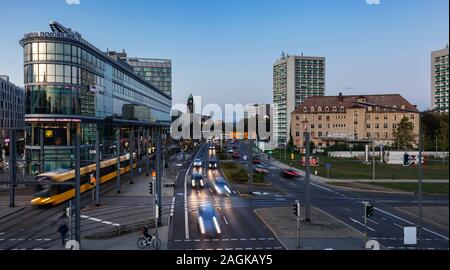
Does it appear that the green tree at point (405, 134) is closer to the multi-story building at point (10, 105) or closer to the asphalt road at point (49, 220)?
the asphalt road at point (49, 220)

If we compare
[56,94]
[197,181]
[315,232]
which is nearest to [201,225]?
[315,232]

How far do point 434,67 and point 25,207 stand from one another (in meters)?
34.5

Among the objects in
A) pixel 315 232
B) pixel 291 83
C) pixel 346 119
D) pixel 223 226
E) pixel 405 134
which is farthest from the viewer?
pixel 346 119

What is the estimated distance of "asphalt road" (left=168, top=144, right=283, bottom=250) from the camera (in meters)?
21.0

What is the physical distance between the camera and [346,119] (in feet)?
319

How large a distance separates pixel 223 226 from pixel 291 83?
67.4m

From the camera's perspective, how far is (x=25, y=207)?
1319 inches

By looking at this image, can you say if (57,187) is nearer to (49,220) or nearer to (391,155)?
(49,220)

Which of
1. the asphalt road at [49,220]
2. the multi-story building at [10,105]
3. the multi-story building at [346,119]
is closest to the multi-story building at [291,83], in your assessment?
the multi-story building at [346,119]

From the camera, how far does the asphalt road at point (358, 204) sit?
23.5 meters

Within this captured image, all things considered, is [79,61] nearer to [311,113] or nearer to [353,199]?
[353,199]

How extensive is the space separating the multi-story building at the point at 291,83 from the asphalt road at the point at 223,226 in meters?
32.1

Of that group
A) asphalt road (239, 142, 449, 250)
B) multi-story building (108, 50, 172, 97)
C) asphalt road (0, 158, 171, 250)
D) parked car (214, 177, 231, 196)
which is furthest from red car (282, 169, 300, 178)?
multi-story building (108, 50, 172, 97)
